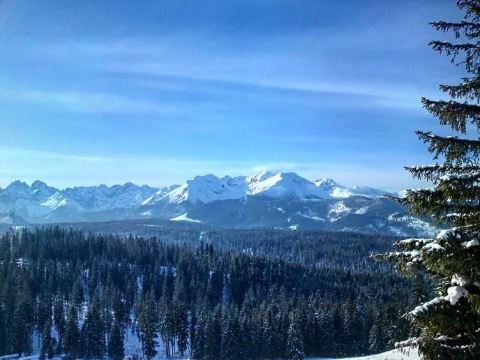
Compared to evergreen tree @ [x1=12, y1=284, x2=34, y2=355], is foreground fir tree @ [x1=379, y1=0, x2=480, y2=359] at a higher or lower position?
higher

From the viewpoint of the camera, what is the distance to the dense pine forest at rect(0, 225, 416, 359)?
103m

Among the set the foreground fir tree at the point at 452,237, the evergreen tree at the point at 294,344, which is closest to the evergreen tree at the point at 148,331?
the evergreen tree at the point at 294,344

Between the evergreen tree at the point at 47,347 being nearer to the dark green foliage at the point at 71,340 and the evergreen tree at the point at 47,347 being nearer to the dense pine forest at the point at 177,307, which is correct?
the dense pine forest at the point at 177,307

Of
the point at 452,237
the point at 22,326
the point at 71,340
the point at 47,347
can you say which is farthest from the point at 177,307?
the point at 452,237

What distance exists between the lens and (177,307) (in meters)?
114

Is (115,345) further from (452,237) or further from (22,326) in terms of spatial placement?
(452,237)

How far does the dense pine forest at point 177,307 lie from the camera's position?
4053 inches

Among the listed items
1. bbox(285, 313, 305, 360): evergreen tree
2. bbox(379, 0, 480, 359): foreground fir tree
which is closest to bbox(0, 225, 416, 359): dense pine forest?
bbox(285, 313, 305, 360): evergreen tree

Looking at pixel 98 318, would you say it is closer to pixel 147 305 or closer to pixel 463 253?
pixel 147 305

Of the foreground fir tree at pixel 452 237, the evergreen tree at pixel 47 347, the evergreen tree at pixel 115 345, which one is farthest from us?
the evergreen tree at pixel 115 345

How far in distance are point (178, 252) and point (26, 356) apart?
321 feet

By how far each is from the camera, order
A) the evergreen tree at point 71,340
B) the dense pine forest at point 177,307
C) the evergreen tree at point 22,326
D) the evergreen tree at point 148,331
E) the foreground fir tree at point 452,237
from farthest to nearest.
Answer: the evergreen tree at point 148,331
the evergreen tree at point 22,326
the dense pine forest at point 177,307
the evergreen tree at point 71,340
the foreground fir tree at point 452,237

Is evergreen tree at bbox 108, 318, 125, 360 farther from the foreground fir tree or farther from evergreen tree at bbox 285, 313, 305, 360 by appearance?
the foreground fir tree

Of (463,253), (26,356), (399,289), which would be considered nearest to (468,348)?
(463,253)
